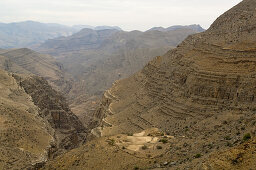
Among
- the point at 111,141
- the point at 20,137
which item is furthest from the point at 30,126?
the point at 111,141

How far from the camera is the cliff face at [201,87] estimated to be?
41.5 metres

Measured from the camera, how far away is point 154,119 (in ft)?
158

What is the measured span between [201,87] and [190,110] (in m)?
3.97

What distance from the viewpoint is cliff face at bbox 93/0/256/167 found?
4150cm

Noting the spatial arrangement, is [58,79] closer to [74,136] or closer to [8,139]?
[74,136]

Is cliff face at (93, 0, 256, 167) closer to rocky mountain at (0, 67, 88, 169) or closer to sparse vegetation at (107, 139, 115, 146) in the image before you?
sparse vegetation at (107, 139, 115, 146)

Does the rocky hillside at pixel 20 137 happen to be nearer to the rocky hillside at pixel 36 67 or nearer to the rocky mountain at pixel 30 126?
the rocky mountain at pixel 30 126

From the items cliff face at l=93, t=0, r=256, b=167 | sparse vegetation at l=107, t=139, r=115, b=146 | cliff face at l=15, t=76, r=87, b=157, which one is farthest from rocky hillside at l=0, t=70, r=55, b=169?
cliff face at l=15, t=76, r=87, b=157

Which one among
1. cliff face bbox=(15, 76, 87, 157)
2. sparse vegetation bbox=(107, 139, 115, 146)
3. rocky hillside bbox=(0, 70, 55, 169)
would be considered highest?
sparse vegetation bbox=(107, 139, 115, 146)

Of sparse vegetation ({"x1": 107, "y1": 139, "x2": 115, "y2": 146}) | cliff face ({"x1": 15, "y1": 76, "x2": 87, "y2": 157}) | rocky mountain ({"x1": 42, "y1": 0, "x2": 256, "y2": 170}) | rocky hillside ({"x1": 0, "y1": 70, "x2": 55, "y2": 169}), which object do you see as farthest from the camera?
cliff face ({"x1": 15, "y1": 76, "x2": 87, "y2": 157})

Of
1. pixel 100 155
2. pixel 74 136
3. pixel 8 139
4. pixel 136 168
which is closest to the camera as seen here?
pixel 136 168

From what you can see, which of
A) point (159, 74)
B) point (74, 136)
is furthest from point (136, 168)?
point (74, 136)

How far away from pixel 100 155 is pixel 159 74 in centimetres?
3212

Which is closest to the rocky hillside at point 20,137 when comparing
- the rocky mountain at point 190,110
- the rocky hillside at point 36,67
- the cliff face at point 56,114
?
the rocky mountain at point 190,110
